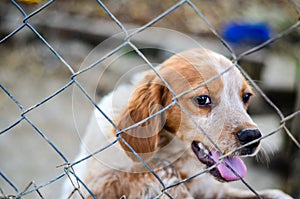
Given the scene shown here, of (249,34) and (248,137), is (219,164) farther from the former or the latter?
(249,34)

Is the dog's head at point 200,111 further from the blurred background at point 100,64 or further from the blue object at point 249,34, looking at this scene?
the blue object at point 249,34

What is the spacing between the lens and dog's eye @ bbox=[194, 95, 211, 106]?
228 centimetres

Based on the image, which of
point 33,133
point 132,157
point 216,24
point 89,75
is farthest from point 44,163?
point 216,24

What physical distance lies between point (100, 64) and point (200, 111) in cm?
292

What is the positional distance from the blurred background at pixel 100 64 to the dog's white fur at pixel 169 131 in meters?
1.06

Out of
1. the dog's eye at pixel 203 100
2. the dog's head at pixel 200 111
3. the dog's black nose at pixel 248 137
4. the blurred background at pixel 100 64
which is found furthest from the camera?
the blurred background at pixel 100 64

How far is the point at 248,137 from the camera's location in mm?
2076

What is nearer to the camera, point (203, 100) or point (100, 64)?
point (203, 100)

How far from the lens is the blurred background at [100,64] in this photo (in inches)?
153

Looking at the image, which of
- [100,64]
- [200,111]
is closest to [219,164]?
[200,111]

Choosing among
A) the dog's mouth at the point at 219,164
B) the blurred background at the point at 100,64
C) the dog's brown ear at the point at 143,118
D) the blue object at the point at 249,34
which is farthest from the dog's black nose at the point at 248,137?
the blue object at the point at 249,34

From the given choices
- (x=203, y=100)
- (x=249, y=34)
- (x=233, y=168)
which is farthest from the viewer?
(x=249, y=34)

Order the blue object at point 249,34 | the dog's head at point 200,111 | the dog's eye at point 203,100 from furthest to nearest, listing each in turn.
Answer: the blue object at point 249,34, the dog's eye at point 203,100, the dog's head at point 200,111

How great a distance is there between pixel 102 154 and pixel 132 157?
197 millimetres
